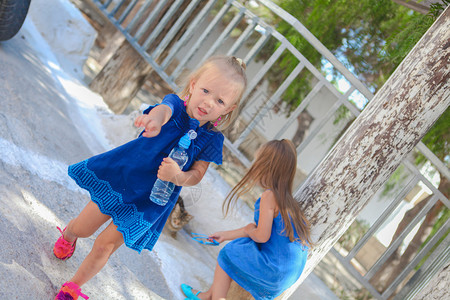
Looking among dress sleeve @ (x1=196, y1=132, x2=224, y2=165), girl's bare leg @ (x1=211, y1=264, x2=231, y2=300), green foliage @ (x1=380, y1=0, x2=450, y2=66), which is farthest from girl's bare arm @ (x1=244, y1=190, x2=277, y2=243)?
green foliage @ (x1=380, y1=0, x2=450, y2=66)

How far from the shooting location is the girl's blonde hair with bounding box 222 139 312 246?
286cm

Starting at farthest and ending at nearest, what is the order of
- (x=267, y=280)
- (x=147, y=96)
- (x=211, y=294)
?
(x=147, y=96) → (x=211, y=294) → (x=267, y=280)

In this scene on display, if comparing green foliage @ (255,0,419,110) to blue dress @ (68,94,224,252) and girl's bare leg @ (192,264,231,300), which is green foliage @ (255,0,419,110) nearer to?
girl's bare leg @ (192,264,231,300)

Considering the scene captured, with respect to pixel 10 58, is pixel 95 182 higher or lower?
higher

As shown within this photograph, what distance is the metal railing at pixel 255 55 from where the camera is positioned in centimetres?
408

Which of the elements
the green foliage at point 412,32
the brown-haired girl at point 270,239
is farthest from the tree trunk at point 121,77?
the brown-haired girl at point 270,239

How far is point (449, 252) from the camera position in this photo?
12.7 ft

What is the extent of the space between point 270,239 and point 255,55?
235 cm

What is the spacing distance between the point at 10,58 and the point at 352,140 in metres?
3.18

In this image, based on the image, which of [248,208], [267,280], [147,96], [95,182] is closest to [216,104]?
[95,182]

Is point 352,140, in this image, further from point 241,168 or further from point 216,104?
point 241,168

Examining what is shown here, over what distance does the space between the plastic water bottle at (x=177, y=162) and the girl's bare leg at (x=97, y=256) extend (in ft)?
0.82

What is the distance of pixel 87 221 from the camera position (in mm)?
2326

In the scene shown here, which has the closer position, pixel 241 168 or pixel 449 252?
pixel 449 252
